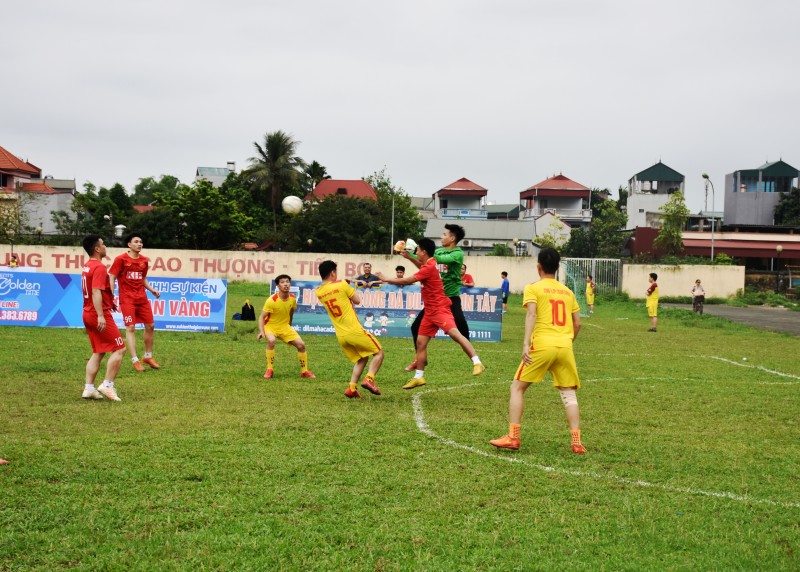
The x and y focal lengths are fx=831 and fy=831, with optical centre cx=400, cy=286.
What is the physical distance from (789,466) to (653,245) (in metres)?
60.7

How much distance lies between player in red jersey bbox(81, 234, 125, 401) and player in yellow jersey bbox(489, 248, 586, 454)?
4.87 meters

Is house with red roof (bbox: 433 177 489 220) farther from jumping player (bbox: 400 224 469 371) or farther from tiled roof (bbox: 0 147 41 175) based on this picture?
jumping player (bbox: 400 224 469 371)

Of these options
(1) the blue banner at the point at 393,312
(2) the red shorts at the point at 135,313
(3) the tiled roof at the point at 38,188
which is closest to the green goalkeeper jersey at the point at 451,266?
(2) the red shorts at the point at 135,313

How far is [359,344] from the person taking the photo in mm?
10344

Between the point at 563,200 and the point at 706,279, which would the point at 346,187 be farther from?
the point at 706,279

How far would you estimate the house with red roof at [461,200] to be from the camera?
105m

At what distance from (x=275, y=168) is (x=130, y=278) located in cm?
6735

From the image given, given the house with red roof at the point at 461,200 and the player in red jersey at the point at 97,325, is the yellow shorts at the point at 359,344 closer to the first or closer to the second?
the player in red jersey at the point at 97,325

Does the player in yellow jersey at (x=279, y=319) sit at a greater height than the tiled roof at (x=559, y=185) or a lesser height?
lesser

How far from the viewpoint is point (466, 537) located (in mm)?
4973

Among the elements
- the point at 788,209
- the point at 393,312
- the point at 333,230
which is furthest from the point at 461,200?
the point at 393,312

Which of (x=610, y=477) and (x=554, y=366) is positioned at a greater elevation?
(x=554, y=366)

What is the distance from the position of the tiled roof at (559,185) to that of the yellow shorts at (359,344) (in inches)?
3859

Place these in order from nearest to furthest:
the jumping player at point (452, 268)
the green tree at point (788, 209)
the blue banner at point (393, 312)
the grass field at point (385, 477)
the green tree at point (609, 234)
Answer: the grass field at point (385, 477) → the jumping player at point (452, 268) → the blue banner at point (393, 312) → the green tree at point (609, 234) → the green tree at point (788, 209)
